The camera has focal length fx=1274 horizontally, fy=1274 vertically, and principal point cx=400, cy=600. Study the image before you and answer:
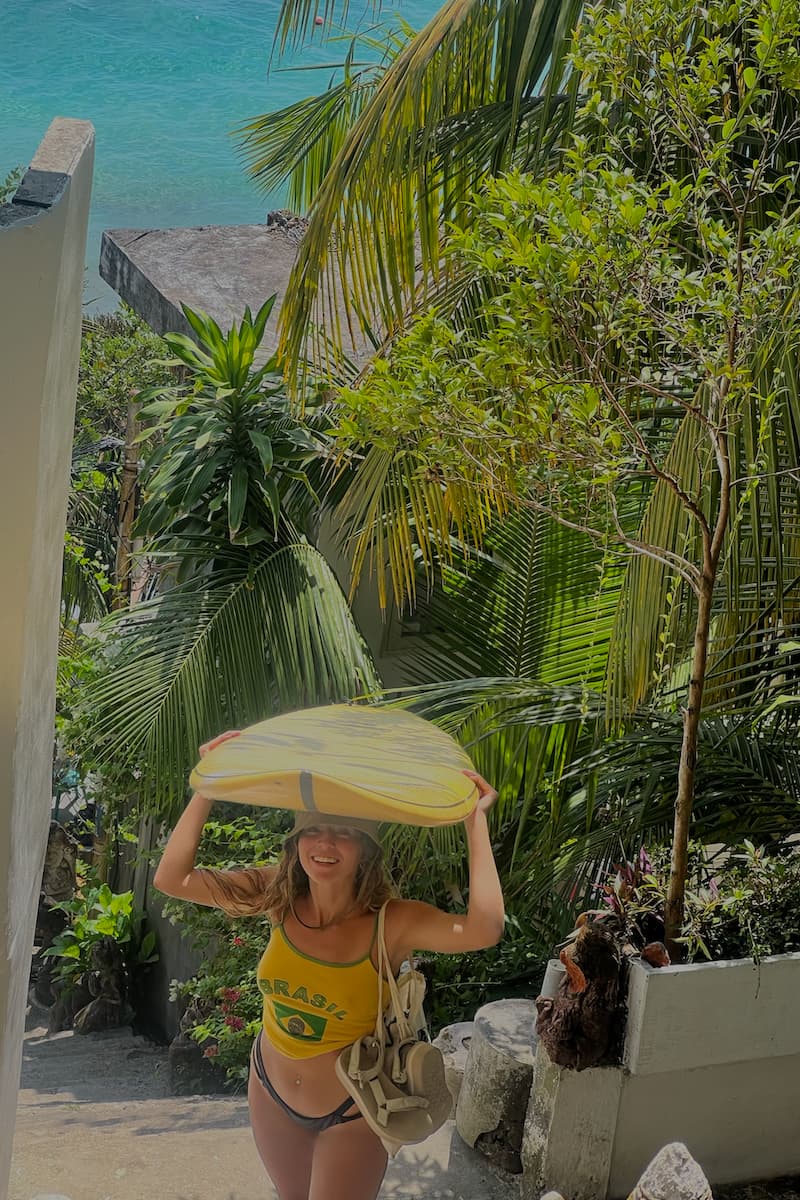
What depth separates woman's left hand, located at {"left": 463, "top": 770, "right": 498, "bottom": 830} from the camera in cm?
287

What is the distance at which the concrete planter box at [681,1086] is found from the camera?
362 cm

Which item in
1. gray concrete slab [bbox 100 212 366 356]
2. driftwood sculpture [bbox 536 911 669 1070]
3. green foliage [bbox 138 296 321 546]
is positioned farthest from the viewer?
gray concrete slab [bbox 100 212 366 356]

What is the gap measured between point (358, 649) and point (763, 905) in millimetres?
2432

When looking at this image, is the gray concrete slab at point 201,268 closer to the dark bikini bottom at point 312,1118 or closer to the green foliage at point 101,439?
the green foliage at point 101,439

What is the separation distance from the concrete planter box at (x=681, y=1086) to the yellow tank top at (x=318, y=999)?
1.00m

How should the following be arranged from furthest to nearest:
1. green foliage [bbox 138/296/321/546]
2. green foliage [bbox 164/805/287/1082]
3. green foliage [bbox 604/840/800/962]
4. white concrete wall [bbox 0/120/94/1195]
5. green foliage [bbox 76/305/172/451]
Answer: green foliage [bbox 76/305/172/451] < green foliage [bbox 138/296/321/546] < green foliage [bbox 164/805/287/1082] < green foliage [bbox 604/840/800/962] < white concrete wall [bbox 0/120/94/1195]

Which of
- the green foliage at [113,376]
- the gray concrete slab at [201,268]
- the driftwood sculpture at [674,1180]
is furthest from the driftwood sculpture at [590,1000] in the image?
the green foliage at [113,376]

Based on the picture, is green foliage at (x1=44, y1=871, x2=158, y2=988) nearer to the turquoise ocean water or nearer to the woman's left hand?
the woman's left hand

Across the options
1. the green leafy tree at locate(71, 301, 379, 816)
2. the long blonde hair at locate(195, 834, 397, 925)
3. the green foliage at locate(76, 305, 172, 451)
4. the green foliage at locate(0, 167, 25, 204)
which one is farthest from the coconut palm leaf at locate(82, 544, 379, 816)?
the green foliage at locate(76, 305, 172, 451)

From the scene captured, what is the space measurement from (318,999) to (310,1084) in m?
0.21

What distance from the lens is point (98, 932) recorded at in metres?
8.38

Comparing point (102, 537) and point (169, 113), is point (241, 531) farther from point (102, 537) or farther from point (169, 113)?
point (169, 113)

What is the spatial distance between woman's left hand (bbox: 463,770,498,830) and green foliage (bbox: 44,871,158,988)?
5960mm

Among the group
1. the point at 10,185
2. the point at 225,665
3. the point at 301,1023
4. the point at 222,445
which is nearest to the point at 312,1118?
the point at 301,1023
